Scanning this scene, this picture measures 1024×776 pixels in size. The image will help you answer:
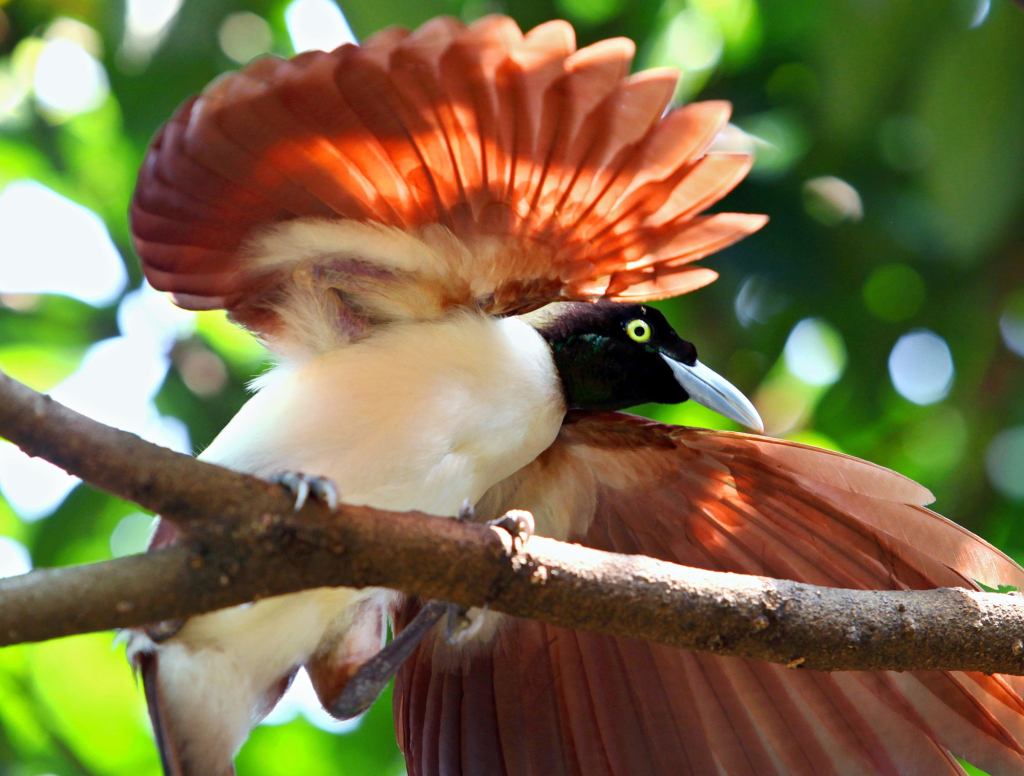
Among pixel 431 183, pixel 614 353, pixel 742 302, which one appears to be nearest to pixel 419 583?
pixel 431 183

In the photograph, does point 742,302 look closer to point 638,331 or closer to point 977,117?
point 638,331

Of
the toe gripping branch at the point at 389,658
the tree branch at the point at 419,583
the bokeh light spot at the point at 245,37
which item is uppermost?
the bokeh light spot at the point at 245,37

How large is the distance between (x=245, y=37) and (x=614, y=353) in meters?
1.83

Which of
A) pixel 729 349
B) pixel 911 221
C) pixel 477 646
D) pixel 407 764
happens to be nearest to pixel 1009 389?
pixel 911 221

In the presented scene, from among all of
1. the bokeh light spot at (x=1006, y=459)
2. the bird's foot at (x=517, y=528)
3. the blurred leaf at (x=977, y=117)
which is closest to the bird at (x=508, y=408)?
the bird's foot at (x=517, y=528)

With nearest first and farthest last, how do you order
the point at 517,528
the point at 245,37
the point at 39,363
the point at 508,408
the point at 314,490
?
1. the point at 314,490
2. the point at 517,528
3. the point at 508,408
4. the point at 245,37
5. the point at 39,363

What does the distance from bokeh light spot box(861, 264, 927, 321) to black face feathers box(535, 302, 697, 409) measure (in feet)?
4.52

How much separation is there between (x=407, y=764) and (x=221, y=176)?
180 cm

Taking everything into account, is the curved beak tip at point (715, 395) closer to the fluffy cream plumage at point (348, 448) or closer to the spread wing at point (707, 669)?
the spread wing at point (707, 669)

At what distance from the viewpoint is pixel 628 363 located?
3.52 m

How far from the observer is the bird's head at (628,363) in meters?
3.48

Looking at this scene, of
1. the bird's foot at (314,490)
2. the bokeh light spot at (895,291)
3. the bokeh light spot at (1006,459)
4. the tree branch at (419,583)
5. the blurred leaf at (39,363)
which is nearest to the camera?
the tree branch at (419,583)

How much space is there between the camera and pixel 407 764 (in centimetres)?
361

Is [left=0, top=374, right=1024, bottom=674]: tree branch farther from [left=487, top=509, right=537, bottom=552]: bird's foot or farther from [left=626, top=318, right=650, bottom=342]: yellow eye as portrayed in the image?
[left=626, top=318, right=650, bottom=342]: yellow eye
